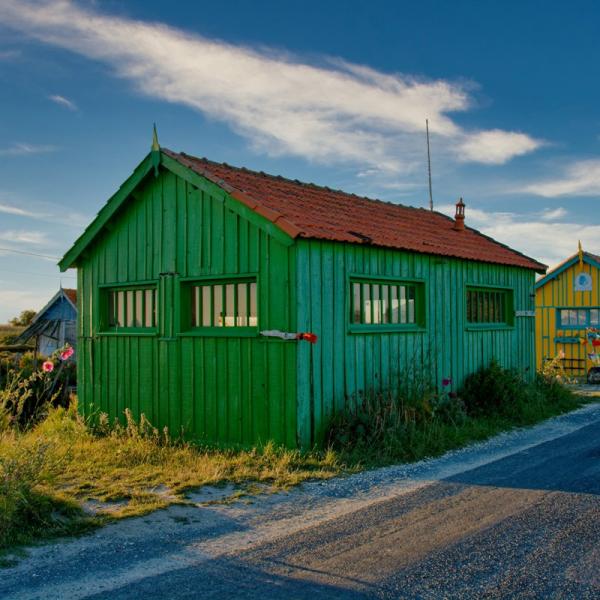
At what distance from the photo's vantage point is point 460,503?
6.45 metres

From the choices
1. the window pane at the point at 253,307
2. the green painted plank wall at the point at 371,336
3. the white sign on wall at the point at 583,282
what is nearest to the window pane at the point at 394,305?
the green painted plank wall at the point at 371,336

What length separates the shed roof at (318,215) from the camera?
905 centimetres

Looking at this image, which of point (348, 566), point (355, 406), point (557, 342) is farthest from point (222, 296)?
point (557, 342)

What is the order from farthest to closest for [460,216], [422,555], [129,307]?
[460,216] → [129,307] → [422,555]

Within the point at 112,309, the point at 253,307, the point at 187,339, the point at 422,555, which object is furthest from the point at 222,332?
the point at 422,555

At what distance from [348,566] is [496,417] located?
733 cm

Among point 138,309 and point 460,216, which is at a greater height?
point 460,216

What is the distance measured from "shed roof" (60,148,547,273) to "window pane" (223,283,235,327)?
1374 mm

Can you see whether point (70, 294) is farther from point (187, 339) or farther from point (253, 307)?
point (253, 307)

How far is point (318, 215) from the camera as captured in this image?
32.9 feet

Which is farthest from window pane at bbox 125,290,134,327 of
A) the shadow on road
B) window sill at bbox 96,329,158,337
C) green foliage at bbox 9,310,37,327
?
green foliage at bbox 9,310,37,327

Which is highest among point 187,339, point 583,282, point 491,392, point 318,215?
point 318,215

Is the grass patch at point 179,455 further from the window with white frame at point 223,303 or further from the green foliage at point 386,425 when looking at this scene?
the window with white frame at point 223,303

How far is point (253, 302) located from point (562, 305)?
1531 centimetres
